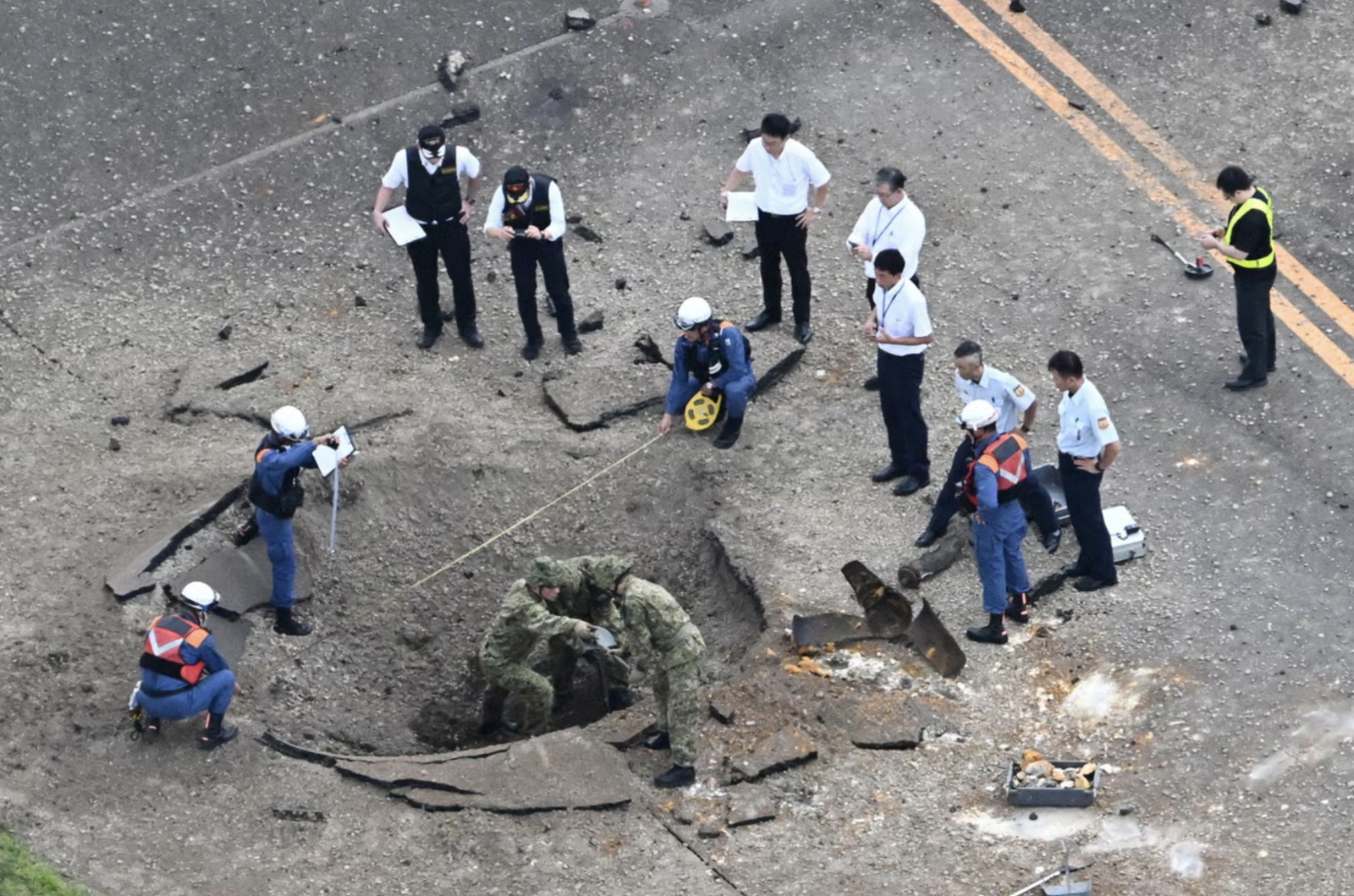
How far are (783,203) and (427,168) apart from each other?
8.05 ft

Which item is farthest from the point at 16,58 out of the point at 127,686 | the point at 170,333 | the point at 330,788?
the point at 330,788

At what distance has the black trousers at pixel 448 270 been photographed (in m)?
14.7

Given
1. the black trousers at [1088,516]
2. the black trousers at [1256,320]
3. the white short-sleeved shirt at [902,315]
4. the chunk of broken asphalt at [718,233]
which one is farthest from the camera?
the chunk of broken asphalt at [718,233]

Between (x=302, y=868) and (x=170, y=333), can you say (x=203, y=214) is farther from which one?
(x=302, y=868)

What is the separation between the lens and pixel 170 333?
15258 millimetres

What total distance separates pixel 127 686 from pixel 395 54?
7.04 metres

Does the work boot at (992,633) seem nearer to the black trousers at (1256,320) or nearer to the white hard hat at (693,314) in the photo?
the white hard hat at (693,314)

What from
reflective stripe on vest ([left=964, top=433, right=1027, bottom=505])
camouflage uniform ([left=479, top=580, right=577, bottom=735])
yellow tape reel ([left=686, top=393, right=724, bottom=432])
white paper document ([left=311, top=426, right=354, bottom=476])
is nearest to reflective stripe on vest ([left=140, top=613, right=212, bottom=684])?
white paper document ([left=311, top=426, right=354, bottom=476])

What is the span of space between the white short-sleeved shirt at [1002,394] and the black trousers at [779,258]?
235cm

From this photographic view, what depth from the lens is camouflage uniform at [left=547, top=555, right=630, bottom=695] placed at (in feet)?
39.6

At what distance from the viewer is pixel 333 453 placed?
12.4 metres

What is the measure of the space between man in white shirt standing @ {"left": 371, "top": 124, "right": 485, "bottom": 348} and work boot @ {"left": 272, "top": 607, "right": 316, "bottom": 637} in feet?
9.57

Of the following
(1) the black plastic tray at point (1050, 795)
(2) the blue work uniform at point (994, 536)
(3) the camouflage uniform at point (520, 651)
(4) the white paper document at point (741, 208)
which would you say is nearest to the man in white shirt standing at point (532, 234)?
(4) the white paper document at point (741, 208)

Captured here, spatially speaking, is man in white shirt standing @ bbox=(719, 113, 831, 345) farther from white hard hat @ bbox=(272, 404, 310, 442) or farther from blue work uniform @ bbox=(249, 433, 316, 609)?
blue work uniform @ bbox=(249, 433, 316, 609)
